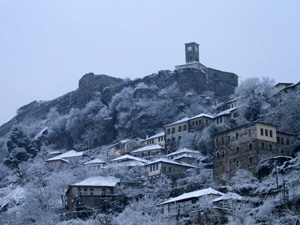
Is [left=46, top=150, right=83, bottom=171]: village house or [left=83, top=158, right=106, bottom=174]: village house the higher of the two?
[left=46, top=150, right=83, bottom=171]: village house

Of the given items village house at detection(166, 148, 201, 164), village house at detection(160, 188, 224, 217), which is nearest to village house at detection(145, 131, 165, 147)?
village house at detection(166, 148, 201, 164)

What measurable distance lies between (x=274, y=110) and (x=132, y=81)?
50.3 metres

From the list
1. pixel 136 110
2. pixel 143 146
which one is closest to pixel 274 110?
pixel 143 146

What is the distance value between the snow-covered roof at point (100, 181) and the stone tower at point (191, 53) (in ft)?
166

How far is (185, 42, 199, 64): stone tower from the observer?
5256 inches

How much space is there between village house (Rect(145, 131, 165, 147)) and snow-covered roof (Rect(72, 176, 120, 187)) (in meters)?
19.5

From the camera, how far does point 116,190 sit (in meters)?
83.8

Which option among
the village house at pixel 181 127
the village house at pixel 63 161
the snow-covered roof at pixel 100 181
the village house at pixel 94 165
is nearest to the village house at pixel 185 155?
the village house at pixel 181 127

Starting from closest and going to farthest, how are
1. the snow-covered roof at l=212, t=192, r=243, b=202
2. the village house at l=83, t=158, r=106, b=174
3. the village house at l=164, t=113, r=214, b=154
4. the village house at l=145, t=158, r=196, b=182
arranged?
the snow-covered roof at l=212, t=192, r=243, b=202, the village house at l=145, t=158, r=196, b=182, the village house at l=83, t=158, r=106, b=174, the village house at l=164, t=113, r=214, b=154

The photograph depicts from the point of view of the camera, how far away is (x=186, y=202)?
6975cm

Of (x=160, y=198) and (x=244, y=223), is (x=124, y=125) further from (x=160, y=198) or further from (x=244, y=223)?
(x=244, y=223)

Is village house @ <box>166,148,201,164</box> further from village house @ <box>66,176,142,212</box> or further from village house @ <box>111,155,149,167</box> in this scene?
village house @ <box>66,176,142,212</box>

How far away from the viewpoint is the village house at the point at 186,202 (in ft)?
224

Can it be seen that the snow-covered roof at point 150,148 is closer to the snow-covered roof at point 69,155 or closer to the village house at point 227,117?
the village house at point 227,117
